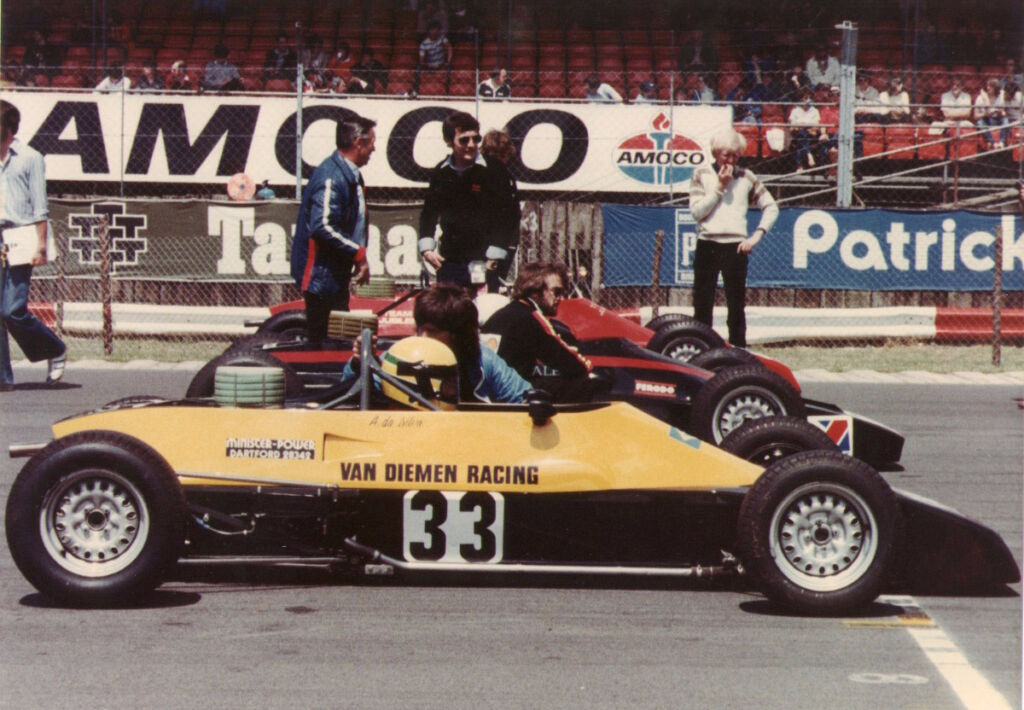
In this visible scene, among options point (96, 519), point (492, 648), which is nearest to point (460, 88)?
point (96, 519)

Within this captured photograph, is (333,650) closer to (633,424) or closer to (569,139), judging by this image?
(633,424)

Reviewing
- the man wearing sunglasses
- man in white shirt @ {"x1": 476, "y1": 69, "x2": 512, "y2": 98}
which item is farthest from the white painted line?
man in white shirt @ {"x1": 476, "y1": 69, "x2": 512, "y2": 98}

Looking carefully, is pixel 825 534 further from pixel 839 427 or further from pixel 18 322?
pixel 18 322

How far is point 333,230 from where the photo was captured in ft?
29.1

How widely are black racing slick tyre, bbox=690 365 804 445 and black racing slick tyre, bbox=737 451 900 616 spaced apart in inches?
101

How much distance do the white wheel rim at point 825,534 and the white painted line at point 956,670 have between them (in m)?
0.28

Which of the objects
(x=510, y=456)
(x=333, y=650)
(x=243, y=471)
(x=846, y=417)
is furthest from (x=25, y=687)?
(x=846, y=417)

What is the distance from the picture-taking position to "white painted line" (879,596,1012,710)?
15.1ft

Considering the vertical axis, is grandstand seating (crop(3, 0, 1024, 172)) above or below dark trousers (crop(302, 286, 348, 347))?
above

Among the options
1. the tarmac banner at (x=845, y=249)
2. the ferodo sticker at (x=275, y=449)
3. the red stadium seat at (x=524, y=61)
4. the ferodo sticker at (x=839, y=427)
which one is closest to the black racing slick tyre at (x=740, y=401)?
the ferodo sticker at (x=839, y=427)

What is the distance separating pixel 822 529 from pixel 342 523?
159cm

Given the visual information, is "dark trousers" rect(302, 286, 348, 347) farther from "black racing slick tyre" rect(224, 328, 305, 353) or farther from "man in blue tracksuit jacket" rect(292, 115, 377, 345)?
"black racing slick tyre" rect(224, 328, 305, 353)

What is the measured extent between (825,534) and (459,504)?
1204 mm

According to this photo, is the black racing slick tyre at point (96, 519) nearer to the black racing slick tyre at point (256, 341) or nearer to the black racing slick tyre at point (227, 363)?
the black racing slick tyre at point (227, 363)
